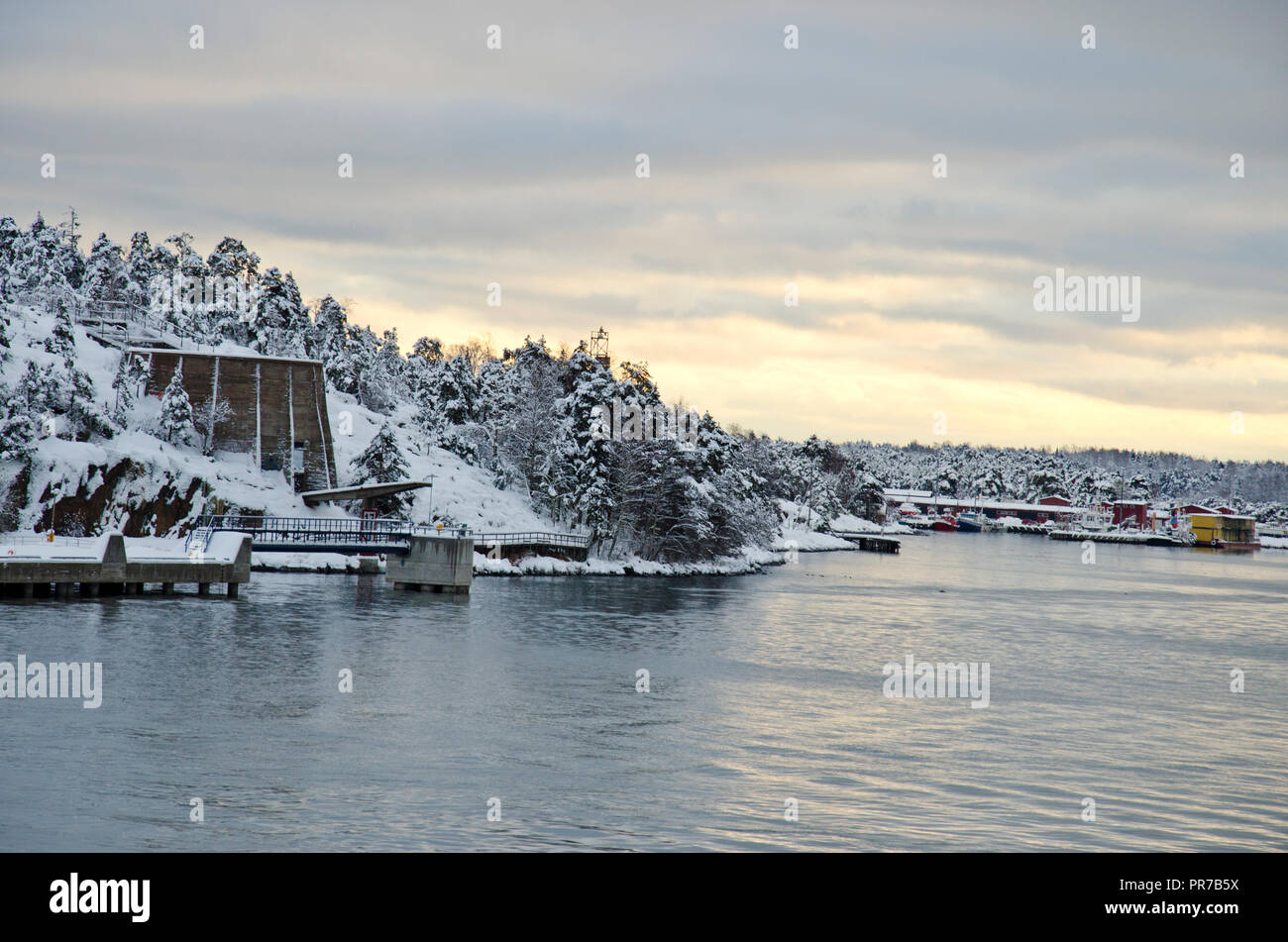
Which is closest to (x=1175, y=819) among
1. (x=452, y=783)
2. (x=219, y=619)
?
(x=452, y=783)

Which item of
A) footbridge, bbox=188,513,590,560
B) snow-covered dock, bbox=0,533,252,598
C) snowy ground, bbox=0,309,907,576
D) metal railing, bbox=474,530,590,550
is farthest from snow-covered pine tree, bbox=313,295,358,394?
snow-covered dock, bbox=0,533,252,598

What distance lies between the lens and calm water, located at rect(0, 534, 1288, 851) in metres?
21.0

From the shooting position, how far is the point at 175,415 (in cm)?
8044

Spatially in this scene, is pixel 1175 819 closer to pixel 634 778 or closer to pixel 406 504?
pixel 634 778

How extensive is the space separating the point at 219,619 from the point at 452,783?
28917 mm

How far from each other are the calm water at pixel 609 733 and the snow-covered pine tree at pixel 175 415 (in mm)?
25037

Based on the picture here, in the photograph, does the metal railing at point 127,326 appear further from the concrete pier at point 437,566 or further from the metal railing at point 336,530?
the concrete pier at point 437,566

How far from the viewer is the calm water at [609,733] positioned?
2098 centimetres

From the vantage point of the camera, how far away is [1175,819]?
77.0 feet

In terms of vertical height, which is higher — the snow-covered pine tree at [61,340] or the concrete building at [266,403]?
the snow-covered pine tree at [61,340]

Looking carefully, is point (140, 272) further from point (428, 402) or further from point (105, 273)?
point (428, 402)

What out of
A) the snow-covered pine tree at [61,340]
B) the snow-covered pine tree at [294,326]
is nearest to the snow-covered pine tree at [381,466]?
the snow-covered pine tree at [61,340]
